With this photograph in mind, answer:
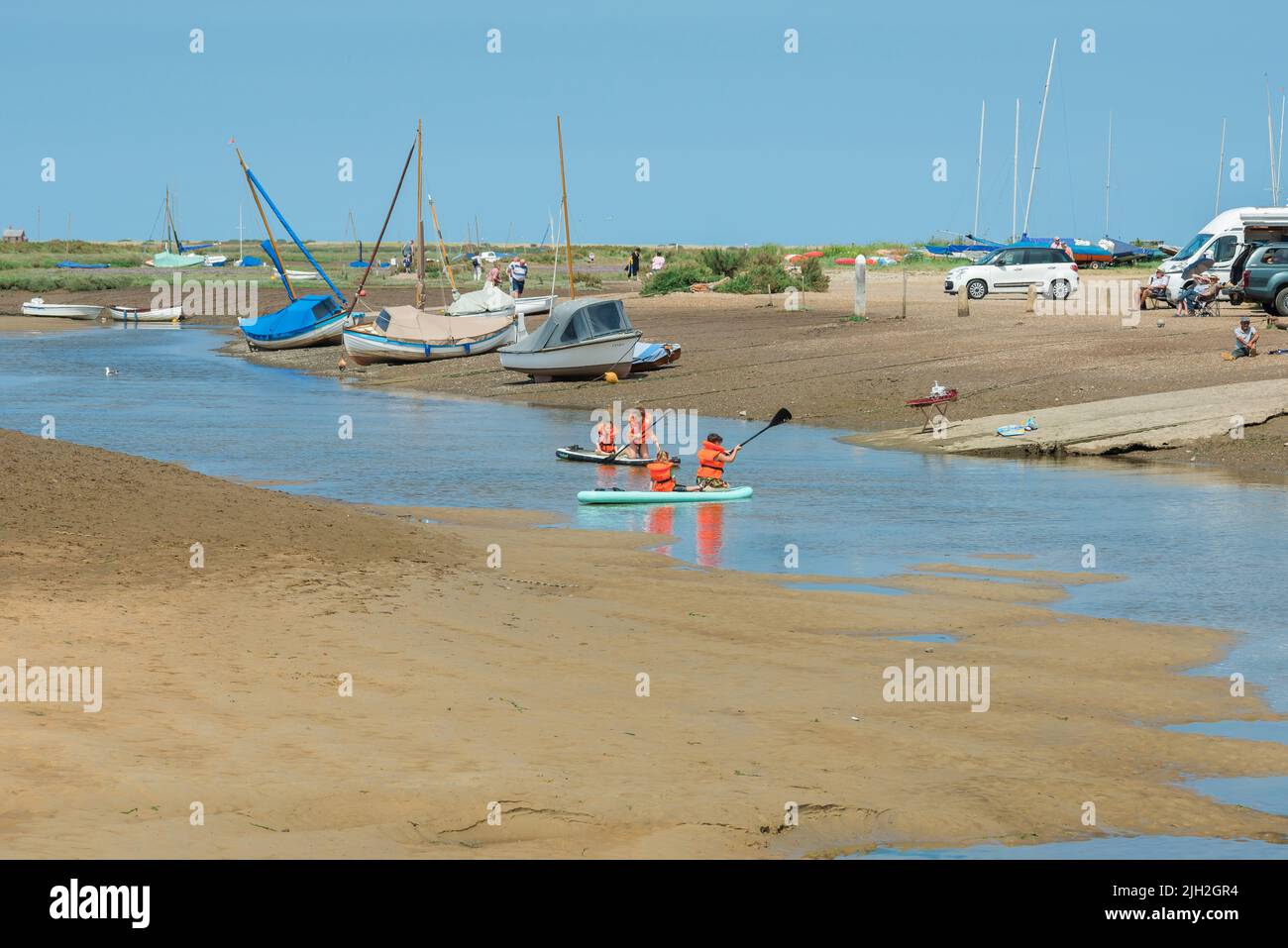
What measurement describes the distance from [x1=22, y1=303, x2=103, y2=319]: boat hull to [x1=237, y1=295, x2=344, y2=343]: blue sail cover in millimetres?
22891

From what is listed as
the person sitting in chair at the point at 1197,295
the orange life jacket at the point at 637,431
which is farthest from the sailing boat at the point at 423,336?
the orange life jacket at the point at 637,431

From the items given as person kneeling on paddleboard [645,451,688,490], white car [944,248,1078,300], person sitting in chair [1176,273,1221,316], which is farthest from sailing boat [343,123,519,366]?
person kneeling on paddleboard [645,451,688,490]

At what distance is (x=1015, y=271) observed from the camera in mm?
52375

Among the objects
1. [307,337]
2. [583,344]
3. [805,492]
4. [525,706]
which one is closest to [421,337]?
[307,337]

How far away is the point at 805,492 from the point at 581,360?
56.0 ft

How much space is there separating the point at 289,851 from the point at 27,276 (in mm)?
94684

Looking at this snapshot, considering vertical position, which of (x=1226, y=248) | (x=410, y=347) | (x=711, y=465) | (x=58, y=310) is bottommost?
(x=711, y=465)

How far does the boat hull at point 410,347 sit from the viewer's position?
47.4m

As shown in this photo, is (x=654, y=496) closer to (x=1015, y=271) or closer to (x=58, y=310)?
(x=1015, y=271)

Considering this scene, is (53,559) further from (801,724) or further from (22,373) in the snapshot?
(22,373)

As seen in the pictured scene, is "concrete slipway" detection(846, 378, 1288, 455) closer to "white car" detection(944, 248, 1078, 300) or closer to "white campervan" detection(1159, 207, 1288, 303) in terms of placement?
"white campervan" detection(1159, 207, 1288, 303)

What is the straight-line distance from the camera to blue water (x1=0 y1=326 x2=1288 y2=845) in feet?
55.1

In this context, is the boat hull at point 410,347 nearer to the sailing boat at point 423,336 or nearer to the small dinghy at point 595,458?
the sailing boat at point 423,336
